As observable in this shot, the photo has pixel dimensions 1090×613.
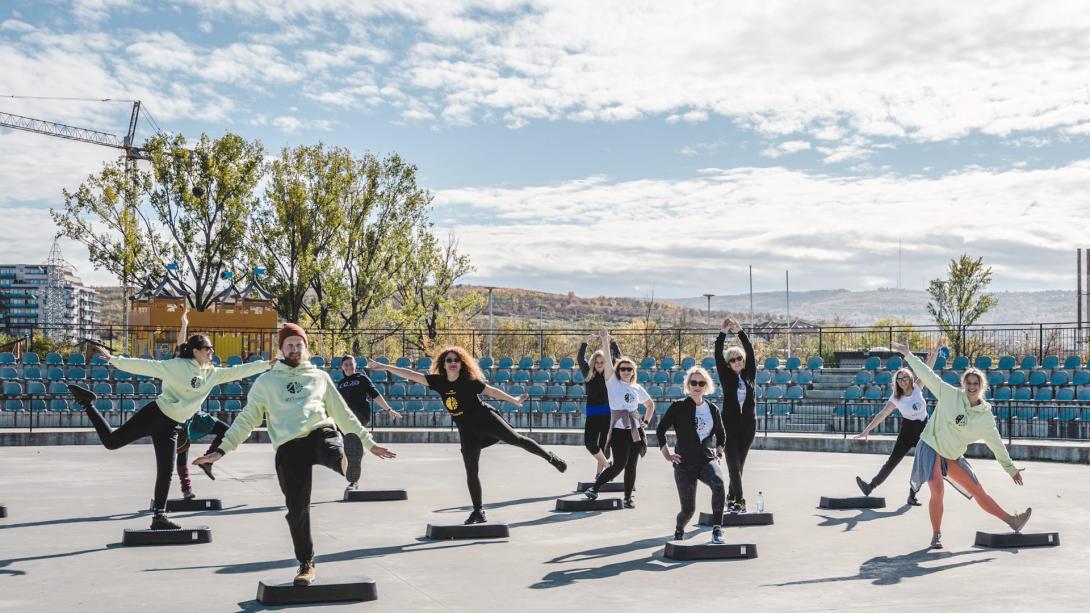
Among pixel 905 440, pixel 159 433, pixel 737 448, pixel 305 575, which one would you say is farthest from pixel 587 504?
pixel 305 575

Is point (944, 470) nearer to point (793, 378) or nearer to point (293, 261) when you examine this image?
point (793, 378)

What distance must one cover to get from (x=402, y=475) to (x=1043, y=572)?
1039cm

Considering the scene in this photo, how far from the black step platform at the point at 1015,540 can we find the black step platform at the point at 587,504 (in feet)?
13.5

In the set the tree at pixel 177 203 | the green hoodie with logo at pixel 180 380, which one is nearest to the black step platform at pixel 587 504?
the green hoodie with logo at pixel 180 380

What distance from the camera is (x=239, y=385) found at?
2878 centimetres

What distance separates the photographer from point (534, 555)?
973 centimetres

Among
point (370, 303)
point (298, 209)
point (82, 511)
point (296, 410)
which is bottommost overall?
point (82, 511)

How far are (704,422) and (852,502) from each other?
4.36 meters

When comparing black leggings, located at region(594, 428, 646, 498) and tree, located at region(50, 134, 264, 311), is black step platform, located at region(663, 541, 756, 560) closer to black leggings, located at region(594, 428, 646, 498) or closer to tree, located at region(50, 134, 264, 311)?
black leggings, located at region(594, 428, 646, 498)

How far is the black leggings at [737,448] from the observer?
11.4 m

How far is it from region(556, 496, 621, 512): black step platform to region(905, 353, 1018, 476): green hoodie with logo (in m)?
4.06

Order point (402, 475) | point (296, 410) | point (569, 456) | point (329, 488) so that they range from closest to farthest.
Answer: point (296, 410) < point (329, 488) < point (402, 475) < point (569, 456)

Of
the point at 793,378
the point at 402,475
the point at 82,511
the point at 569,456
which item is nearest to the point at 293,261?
the point at 793,378

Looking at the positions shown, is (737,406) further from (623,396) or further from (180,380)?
(180,380)
